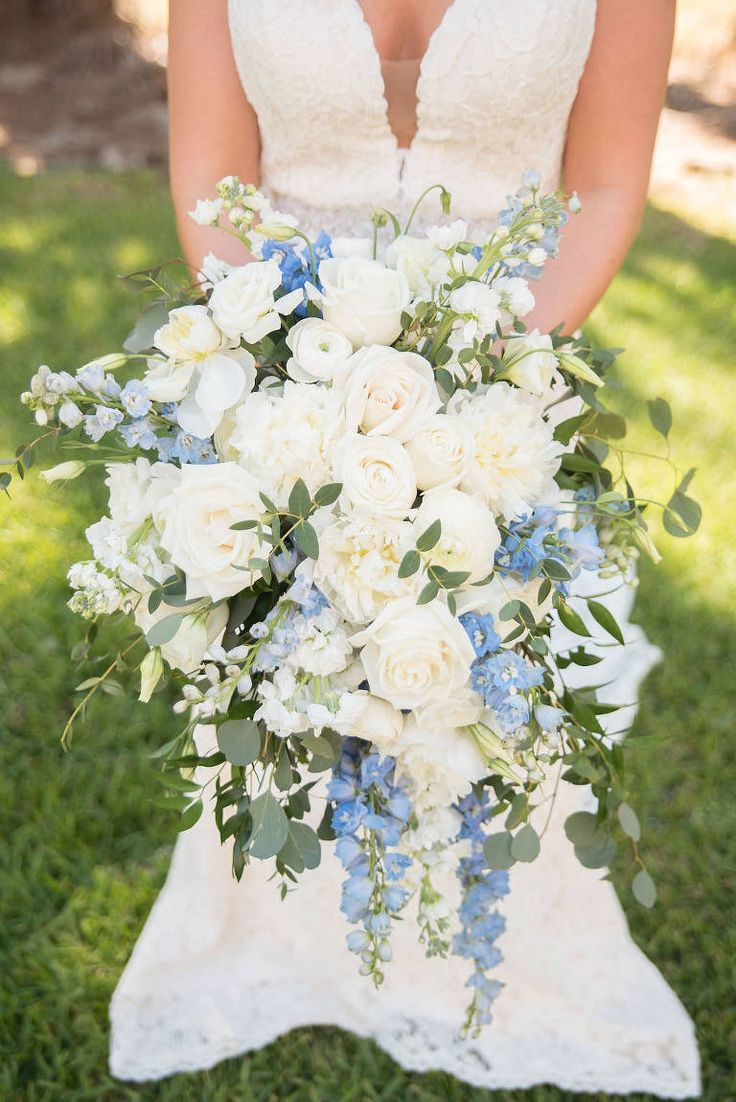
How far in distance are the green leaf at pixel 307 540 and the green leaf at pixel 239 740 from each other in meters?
0.24

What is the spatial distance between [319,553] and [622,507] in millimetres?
473

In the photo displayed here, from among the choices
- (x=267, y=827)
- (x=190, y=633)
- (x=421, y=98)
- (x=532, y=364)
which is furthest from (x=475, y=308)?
(x=421, y=98)

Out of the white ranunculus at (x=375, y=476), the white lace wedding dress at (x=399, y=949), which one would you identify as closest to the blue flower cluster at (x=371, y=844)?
the white ranunculus at (x=375, y=476)

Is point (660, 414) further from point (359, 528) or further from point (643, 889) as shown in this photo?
point (643, 889)

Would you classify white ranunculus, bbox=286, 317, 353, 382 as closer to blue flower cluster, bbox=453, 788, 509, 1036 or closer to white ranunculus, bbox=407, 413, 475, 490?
white ranunculus, bbox=407, 413, 475, 490

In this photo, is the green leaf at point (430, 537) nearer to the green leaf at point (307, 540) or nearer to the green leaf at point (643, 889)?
the green leaf at point (307, 540)

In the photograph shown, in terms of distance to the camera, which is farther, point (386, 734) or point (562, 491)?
point (562, 491)

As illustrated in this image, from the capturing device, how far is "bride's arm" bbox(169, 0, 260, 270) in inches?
79.7

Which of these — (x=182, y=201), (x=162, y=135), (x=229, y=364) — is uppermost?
(x=229, y=364)

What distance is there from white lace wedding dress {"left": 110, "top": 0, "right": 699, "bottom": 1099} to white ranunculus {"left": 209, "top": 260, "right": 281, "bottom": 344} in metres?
0.92

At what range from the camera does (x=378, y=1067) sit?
2.26 m

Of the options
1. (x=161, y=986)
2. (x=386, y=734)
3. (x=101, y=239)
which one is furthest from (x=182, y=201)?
(x=101, y=239)

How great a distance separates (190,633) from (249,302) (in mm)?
411

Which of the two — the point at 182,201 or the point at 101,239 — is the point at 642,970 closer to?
the point at 182,201
